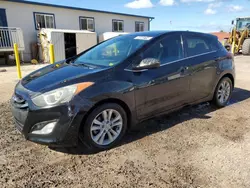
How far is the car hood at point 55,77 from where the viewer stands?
2698 millimetres

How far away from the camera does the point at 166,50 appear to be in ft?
11.5

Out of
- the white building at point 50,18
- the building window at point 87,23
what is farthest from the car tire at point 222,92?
the building window at point 87,23

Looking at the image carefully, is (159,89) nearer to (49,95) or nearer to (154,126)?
(154,126)

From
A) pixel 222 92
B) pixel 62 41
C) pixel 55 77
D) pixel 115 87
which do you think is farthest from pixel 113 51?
pixel 62 41

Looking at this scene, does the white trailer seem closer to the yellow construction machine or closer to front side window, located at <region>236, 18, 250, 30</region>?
the yellow construction machine

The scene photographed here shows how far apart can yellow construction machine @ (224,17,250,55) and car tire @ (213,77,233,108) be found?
12317 millimetres

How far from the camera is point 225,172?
2459 millimetres

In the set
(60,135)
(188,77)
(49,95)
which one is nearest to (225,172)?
(188,77)

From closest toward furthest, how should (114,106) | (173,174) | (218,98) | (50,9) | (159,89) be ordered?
(173,174) → (114,106) → (159,89) → (218,98) → (50,9)

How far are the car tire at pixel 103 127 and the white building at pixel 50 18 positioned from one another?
13.2 m

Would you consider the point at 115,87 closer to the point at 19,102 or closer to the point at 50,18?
the point at 19,102

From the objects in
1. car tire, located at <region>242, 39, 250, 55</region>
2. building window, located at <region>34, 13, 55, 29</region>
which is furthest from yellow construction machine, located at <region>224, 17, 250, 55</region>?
building window, located at <region>34, 13, 55, 29</region>

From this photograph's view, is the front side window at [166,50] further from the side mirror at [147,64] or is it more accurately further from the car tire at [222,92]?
the car tire at [222,92]

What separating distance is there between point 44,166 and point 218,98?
3577 mm
